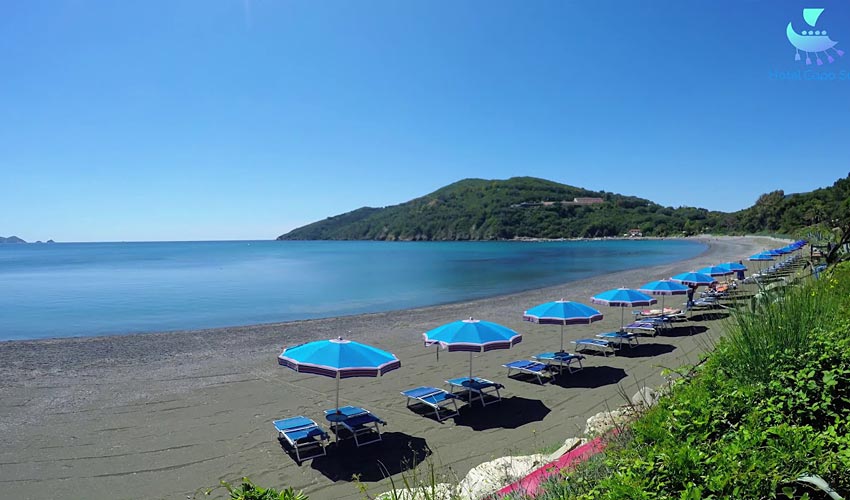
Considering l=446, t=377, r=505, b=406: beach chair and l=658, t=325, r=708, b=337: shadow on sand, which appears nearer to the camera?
l=446, t=377, r=505, b=406: beach chair

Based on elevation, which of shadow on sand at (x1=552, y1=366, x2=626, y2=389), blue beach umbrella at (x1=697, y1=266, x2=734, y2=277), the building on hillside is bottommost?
shadow on sand at (x1=552, y1=366, x2=626, y2=389)

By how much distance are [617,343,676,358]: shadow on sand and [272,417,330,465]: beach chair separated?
8.34 meters

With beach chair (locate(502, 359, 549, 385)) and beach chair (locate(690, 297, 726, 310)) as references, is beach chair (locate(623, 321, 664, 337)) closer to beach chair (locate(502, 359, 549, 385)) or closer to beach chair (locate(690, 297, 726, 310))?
beach chair (locate(690, 297, 726, 310))

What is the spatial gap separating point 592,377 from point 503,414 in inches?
119

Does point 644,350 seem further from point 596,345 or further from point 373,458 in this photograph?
point 373,458

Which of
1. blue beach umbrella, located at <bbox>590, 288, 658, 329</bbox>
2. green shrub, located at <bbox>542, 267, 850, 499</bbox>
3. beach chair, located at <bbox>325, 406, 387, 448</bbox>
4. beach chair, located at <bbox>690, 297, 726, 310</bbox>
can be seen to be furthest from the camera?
beach chair, located at <bbox>690, 297, 726, 310</bbox>

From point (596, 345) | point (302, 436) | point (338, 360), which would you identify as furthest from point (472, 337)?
point (596, 345)

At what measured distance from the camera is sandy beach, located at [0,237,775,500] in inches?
255

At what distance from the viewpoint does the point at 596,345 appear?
12.1 meters

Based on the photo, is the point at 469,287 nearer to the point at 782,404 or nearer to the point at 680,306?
the point at 680,306

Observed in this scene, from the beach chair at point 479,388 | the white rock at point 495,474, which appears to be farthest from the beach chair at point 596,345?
the white rock at point 495,474

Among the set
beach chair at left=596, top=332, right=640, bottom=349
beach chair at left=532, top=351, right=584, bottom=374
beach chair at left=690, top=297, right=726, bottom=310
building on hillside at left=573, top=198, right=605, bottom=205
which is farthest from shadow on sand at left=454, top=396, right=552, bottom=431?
building on hillside at left=573, top=198, right=605, bottom=205

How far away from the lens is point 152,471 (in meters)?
6.61

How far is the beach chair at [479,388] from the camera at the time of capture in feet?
29.5
